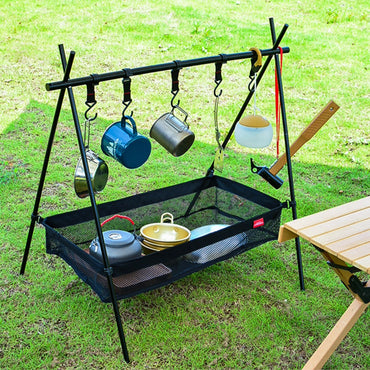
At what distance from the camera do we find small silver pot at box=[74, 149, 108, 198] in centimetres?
283

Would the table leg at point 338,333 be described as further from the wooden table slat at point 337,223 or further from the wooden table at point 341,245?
the wooden table slat at point 337,223

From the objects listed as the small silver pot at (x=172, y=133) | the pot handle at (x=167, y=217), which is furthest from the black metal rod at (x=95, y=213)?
the pot handle at (x=167, y=217)

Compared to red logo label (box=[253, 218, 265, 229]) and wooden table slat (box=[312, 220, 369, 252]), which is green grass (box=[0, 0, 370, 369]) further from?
wooden table slat (box=[312, 220, 369, 252])

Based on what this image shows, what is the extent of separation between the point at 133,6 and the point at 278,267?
579 centimetres

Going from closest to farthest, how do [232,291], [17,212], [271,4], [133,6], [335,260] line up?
[335,260]
[232,291]
[17,212]
[133,6]
[271,4]

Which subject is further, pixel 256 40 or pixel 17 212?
pixel 256 40

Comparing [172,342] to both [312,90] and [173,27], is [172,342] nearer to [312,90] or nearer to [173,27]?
[312,90]

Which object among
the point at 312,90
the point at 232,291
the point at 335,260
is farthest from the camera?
the point at 312,90

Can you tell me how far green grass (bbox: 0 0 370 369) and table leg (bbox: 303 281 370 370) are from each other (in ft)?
0.58

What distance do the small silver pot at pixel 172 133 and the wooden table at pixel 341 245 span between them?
29.1 inches

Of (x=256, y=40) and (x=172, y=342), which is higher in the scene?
(x=256, y=40)

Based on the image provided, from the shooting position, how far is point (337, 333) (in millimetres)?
2623

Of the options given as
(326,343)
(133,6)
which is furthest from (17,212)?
(133,6)

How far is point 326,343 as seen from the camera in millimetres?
2670
